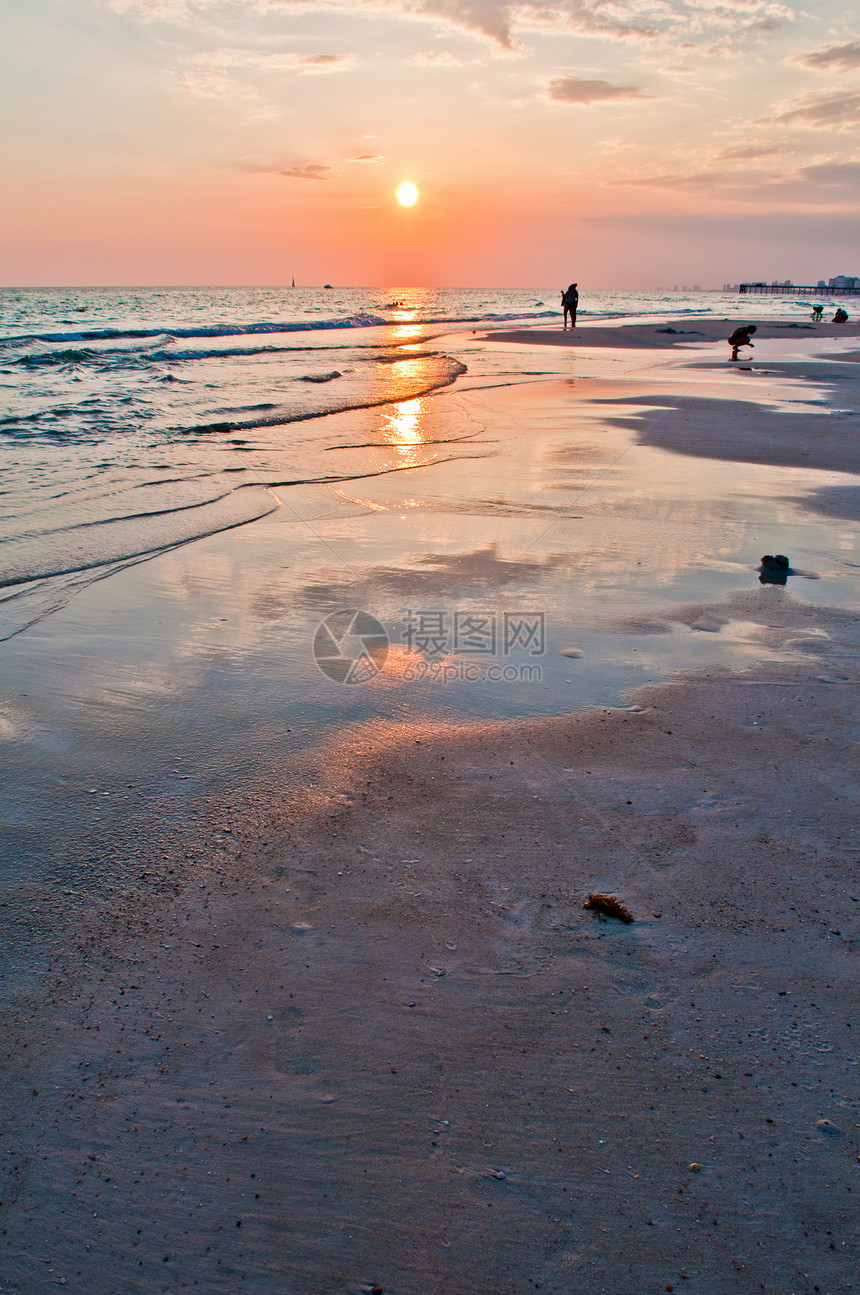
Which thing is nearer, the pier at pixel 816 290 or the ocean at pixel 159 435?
the ocean at pixel 159 435

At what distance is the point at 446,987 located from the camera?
2.32m

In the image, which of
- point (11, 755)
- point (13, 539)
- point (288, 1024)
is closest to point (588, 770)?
point (288, 1024)

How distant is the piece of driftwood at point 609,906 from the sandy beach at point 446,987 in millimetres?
40

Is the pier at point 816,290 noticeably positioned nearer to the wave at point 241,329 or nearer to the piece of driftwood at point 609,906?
the wave at point 241,329

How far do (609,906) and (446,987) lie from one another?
62 cm

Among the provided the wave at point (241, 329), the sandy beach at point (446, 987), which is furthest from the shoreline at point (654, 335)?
the sandy beach at point (446, 987)

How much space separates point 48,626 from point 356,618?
195 cm

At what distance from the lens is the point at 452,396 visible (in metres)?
15.9

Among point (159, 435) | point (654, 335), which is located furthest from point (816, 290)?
point (159, 435)

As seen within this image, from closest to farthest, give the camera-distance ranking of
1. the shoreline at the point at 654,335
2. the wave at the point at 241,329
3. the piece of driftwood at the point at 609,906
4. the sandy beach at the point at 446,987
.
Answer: the sandy beach at the point at 446,987, the piece of driftwood at the point at 609,906, the shoreline at the point at 654,335, the wave at the point at 241,329

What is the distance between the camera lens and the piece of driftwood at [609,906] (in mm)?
2564

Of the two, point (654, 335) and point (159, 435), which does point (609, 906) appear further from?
point (654, 335)

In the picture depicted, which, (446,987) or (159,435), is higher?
(159,435)

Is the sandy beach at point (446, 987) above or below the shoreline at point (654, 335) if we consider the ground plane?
below
